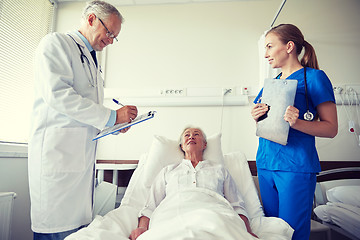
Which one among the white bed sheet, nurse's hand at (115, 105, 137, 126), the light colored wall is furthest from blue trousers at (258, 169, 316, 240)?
the light colored wall

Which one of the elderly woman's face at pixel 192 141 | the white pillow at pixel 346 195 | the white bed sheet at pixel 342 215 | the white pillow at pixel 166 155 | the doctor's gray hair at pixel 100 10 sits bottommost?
the white bed sheet at pixel 342 215

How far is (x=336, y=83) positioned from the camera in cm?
238

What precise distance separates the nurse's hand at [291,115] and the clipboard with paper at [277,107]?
3cm

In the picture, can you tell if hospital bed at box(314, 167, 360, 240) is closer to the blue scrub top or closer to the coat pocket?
the blue scrub top

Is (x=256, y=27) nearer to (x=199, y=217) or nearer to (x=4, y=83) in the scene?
(x=199, y=217)

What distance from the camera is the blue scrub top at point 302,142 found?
1155 mm

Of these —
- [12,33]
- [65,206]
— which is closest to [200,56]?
[12,33]

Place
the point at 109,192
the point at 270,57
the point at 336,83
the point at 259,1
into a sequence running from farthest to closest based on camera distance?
the point at 259,1
the point at 336,83
the point at 109,192
the point at 270,57

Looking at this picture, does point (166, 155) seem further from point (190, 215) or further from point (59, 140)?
point (190, 215)

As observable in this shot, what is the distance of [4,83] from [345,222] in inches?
105

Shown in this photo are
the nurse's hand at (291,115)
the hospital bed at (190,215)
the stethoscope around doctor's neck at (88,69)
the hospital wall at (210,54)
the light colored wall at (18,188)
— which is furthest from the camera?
the hospital wall at (210,54)

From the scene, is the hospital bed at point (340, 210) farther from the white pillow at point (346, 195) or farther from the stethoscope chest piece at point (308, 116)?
the stethoscope chest piece at point (308, 116)

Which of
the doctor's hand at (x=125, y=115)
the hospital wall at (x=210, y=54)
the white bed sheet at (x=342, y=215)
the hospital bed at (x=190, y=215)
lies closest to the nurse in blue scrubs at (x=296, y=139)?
the hospital bed at (x=190, y=215)

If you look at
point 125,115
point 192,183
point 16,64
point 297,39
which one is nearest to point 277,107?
point 297,39
